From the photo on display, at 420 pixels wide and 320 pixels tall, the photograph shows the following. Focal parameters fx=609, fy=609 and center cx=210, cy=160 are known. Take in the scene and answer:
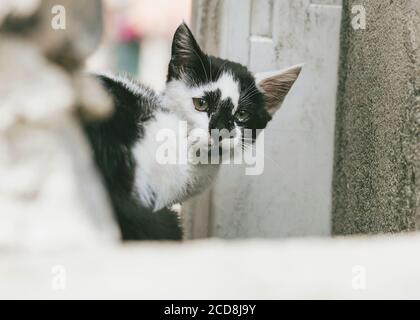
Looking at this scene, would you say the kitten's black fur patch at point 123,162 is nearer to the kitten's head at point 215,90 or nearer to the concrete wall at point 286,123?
the kitten's head at point 215,90

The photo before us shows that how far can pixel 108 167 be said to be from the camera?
182 centimetres

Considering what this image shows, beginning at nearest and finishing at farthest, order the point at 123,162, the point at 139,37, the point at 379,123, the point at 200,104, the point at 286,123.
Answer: the point at 123,162 → the point at 200,104 → the point at 379,123 → the point at 286,123 → the point at 139,37

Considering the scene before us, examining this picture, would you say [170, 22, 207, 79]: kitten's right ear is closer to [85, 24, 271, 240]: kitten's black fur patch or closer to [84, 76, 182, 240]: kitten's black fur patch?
[85, 24, 271, 240]: kitten's black fur patch

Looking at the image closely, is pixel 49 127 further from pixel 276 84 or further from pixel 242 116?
pixel 276 84

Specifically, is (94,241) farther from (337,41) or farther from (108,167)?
(337,41)

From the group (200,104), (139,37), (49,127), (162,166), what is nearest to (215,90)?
(200,104)

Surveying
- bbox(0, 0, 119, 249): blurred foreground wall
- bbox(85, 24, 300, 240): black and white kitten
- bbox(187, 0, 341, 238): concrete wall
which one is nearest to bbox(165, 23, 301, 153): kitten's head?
bbox(85, 24, 300, 240): black and white kitten

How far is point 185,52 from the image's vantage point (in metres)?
1.96

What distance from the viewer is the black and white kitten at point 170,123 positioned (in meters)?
1.83

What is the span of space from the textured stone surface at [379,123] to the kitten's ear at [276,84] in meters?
0.24

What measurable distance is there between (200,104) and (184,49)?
19 cm

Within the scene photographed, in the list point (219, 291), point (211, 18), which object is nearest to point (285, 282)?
point (219, 291)

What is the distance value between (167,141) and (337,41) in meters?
0.77

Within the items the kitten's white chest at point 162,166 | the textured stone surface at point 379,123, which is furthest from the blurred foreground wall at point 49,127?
the textured stone surface at point 379,123
